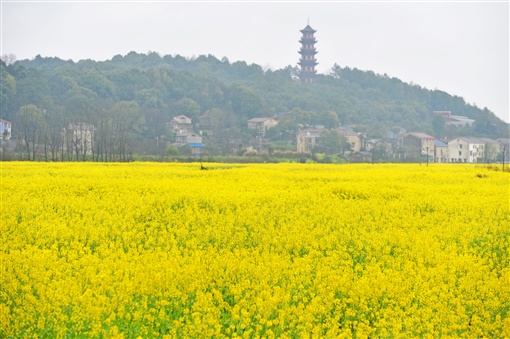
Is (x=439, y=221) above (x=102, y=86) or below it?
below

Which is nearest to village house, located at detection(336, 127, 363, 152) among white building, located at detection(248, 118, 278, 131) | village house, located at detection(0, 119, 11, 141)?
white building, located at detection(248, 118, 278, 131)

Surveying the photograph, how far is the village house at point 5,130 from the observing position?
2499 inches

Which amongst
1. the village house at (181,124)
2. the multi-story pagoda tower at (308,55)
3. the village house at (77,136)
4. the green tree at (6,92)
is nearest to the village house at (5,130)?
the green tree at (6,92)

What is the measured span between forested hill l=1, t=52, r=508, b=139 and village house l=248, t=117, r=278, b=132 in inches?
54.5

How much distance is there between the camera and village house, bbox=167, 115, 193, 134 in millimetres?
81644

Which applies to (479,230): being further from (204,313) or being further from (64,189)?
(64,189)

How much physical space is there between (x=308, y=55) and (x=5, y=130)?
79.6 meters

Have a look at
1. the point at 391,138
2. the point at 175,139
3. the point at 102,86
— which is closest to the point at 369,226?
the point at 175,139

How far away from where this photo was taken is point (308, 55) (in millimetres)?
132250

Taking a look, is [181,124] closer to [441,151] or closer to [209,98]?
[209,98]

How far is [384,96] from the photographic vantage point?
12231cm

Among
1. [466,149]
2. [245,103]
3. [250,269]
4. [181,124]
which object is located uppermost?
[245,103]

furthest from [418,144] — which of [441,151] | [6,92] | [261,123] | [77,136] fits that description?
[6,92]

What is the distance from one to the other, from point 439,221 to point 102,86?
72.9m
